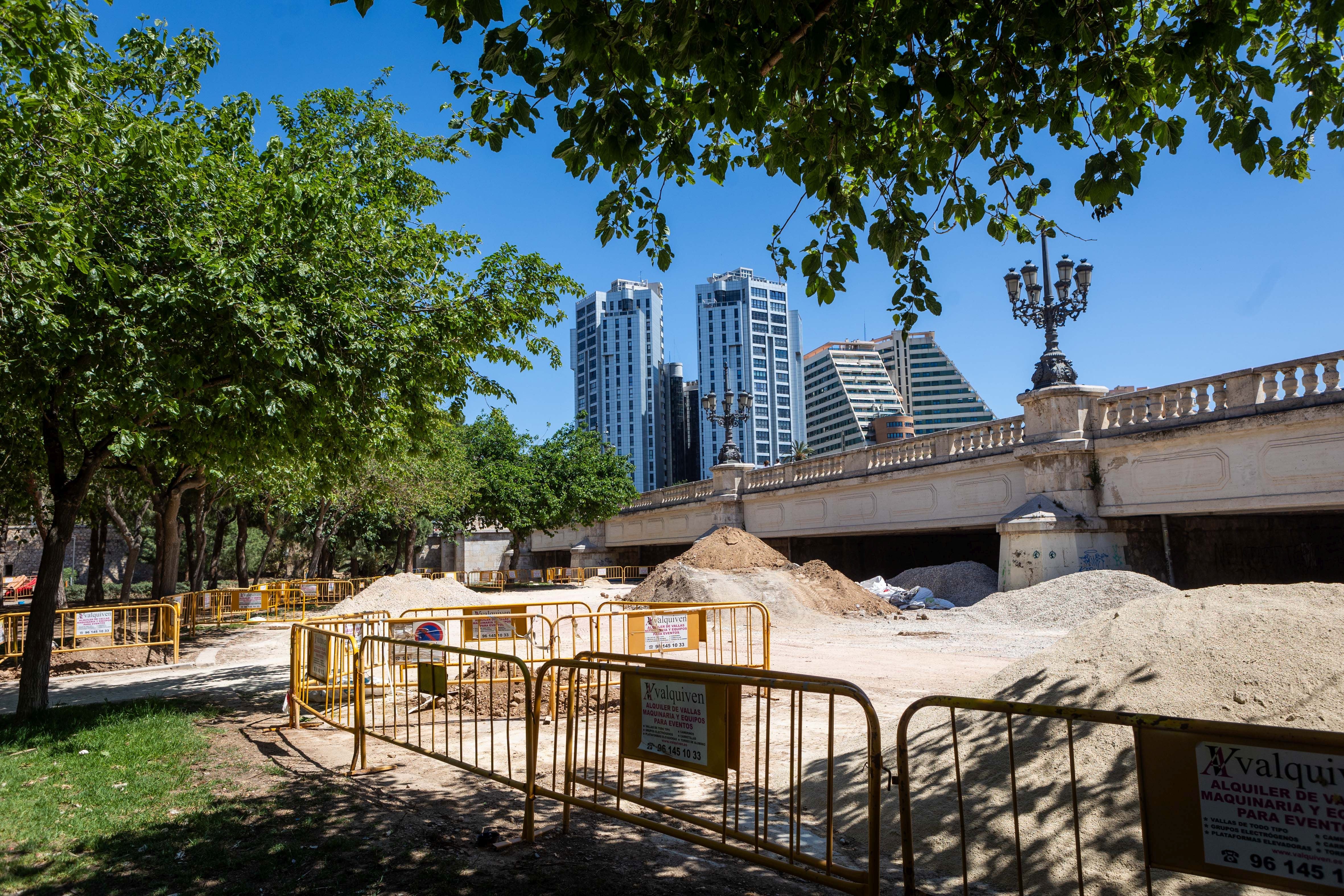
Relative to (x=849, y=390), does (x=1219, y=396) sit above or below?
below

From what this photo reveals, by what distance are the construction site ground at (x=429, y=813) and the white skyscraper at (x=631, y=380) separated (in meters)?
109

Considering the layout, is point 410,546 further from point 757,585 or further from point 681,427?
point 681,427

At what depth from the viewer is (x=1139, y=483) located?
60.2 feet

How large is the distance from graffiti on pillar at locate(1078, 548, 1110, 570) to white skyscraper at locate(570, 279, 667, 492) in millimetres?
101868

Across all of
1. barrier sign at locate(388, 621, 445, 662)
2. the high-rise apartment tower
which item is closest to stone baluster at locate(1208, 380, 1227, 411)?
barrier sign at locate(388, 621, 445, 662)

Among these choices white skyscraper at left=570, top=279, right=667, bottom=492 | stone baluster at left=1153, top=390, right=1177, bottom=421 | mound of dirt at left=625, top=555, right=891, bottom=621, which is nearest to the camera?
stone baluster at left=1153, top=390, right=1177, bottom=421

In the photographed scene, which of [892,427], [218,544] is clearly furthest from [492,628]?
[892,427]

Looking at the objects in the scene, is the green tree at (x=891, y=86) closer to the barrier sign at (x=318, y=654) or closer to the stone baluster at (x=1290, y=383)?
the barrier sign at (x=318, y=654)

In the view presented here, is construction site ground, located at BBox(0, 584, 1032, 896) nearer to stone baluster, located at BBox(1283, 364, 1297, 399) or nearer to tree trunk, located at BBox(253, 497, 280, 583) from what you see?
stone baluster, located at BBox(1283, 364, 1297, 399)

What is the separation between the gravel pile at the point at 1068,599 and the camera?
1675 centimetres

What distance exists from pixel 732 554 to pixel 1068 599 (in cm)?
1029

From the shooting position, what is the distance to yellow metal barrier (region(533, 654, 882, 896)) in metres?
4.05

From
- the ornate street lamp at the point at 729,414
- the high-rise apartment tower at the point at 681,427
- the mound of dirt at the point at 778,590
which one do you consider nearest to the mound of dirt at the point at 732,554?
the mound of dirt at the point at 778,590

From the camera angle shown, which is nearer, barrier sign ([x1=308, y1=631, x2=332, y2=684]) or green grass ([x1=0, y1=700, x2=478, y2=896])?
green grass ([x1=0, y1=700, x2=478, y2=896])
